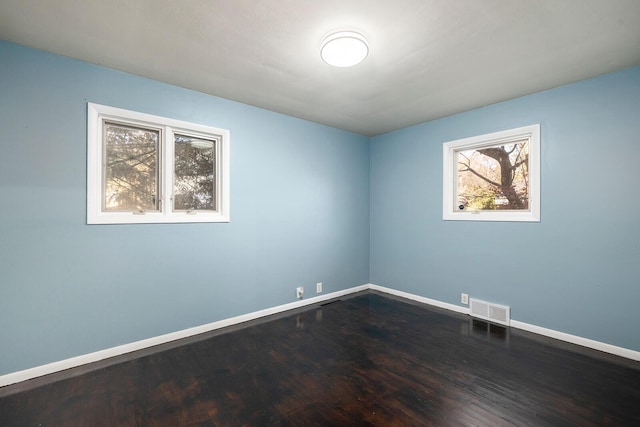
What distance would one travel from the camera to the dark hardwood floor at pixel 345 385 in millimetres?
1810

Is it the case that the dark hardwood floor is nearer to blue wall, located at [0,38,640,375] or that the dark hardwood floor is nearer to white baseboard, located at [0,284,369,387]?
white baseboard, located at [0,284,369,387]

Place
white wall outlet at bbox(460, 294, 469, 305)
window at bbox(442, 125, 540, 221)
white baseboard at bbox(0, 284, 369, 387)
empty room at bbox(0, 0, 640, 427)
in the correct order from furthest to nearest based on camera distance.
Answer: white wall outlet at bbox(460, 294, 469, 305)
window at bbox(442, 125, 540, 221)
white baseboard at bbox(0, 284, 369, 387)
empty room at bbox(0, 0, 640, 427)

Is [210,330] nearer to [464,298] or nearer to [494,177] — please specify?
[464,298]

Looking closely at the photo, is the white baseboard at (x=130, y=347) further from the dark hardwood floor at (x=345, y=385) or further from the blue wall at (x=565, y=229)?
the blue wall at (x=565, y=229)

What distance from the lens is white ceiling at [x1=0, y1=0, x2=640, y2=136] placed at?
183 cm

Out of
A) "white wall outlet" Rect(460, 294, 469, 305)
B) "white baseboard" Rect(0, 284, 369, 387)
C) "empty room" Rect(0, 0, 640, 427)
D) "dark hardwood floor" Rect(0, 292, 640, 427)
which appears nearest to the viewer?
"dark hardwood floor" Rect(0, 292, 640, 427)

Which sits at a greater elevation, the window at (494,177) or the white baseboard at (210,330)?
the window at (494,177)

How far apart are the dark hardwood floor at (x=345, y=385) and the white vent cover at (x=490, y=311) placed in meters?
0.24

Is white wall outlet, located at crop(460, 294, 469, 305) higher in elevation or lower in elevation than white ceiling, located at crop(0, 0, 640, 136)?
lower

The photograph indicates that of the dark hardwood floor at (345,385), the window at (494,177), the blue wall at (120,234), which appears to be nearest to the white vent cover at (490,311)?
the dark hardwood floor at (345,385)

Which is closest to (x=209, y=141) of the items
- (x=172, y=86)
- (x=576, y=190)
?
(x=172, y=86)

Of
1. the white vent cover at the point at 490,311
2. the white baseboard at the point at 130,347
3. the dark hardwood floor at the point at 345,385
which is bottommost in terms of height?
the dark hardwood floor at the point at 345,385

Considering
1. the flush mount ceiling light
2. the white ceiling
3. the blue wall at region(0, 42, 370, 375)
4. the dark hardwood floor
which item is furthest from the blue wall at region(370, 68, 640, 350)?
the flush mount ceiling light

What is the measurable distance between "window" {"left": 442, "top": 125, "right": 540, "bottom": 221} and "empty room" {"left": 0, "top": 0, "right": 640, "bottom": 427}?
23mm
